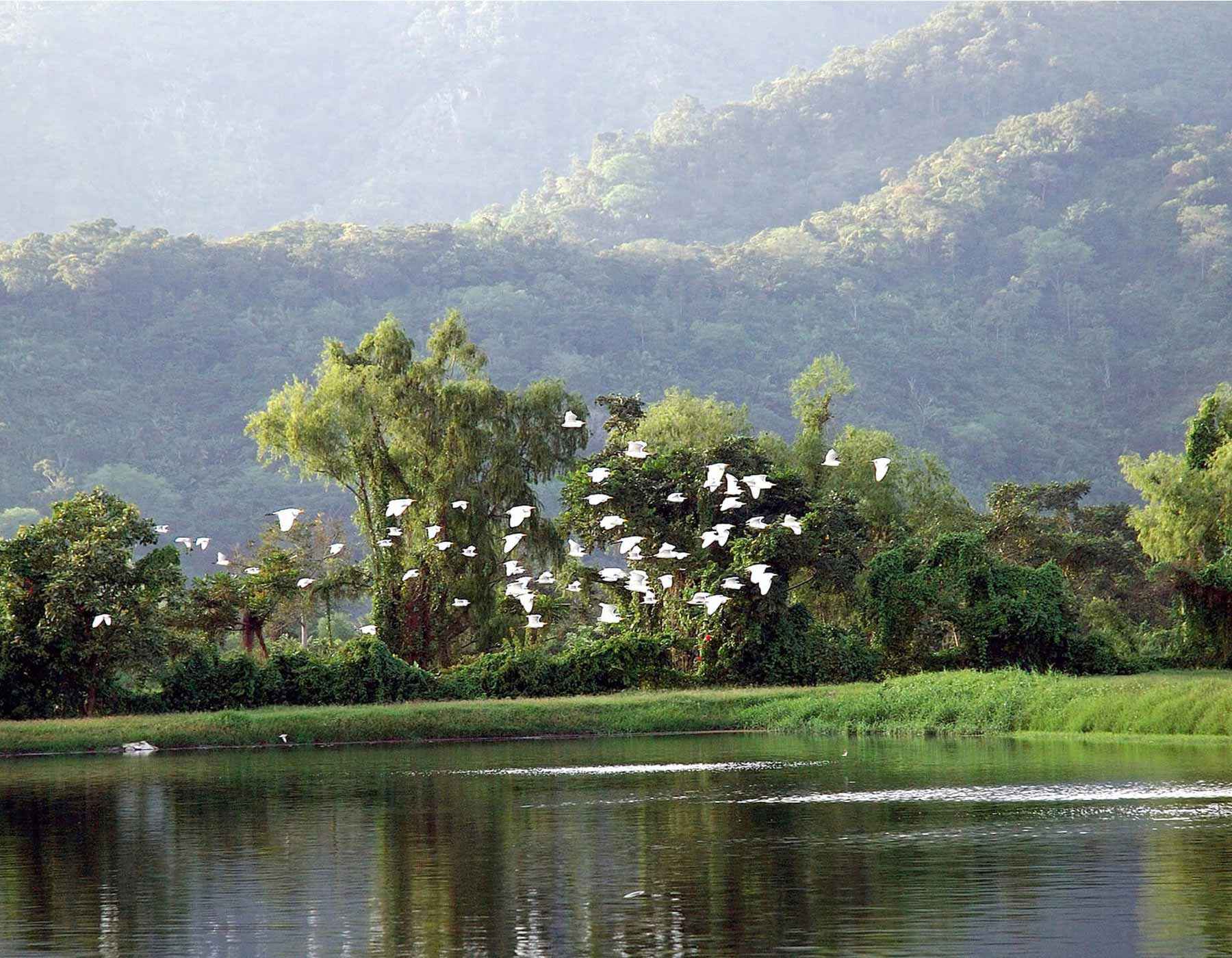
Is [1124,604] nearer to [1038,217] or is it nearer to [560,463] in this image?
[560,463]

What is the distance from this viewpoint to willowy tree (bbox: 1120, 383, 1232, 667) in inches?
1876

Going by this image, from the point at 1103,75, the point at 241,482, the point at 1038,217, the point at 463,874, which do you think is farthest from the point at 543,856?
the point at 1103,75

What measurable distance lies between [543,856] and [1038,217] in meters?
122

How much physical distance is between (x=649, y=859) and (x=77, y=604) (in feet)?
84.3

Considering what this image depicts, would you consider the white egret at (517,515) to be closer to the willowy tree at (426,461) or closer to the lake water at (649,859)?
the willowy tree at (426,461)

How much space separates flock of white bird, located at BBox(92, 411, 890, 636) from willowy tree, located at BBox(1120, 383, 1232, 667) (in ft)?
31.5

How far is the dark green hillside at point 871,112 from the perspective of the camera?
158 meters

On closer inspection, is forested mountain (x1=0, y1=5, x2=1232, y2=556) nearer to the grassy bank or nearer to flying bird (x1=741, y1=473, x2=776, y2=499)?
flying bird (x1=741, y1=473, x2=776, y2=499)

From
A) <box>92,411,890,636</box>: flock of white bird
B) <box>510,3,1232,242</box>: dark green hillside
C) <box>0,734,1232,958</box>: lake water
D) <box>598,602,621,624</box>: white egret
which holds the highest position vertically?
<box>510,3,1232,242</box>: dark green hillside

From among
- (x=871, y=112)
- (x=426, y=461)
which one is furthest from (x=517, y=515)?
(x=871, y=112)

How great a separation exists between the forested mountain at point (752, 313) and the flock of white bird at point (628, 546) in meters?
42.5

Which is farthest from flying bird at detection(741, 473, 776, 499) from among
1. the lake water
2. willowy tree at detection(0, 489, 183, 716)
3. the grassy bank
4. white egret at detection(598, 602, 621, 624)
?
willowy tree at detection(0, 489, 183, 716)

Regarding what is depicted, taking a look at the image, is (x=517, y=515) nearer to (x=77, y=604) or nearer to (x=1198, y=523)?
(x=77, y=604)

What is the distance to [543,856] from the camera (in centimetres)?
1902
